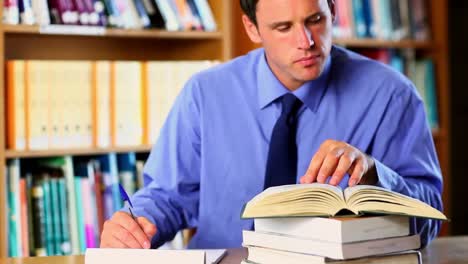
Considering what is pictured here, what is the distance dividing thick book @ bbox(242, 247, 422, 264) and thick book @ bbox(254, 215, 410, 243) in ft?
0.10

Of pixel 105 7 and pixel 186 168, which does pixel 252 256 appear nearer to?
pixel 186 168

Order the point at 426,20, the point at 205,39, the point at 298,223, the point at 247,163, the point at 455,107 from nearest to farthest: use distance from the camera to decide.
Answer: the point at 298,223 → the point at 247,163 → the point at 205,39 → the point at 426,20 → the point at 455,107

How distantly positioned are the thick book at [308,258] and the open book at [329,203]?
7 cm

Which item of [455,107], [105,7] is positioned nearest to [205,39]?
[105,7]

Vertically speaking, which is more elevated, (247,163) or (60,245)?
(247,163)

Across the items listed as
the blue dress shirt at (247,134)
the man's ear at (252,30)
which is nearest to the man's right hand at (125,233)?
the blue dress shirt at (247,134)

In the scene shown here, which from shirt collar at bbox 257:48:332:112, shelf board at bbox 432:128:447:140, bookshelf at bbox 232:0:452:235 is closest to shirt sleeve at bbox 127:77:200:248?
shirt collar at bbox 257:48:332:112

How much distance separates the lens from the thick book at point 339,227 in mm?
1264

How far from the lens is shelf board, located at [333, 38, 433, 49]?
3426mm

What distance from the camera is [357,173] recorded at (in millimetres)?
1508

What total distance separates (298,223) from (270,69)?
0.77 meters

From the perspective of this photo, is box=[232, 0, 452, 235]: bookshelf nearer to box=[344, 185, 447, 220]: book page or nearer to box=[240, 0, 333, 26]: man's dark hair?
box=[240, 0, 333, 26]: man's dark hair

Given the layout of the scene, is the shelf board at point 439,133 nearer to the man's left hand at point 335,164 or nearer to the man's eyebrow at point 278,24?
the man's eyebrow at point 278,24

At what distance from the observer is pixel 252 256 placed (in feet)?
4.60
